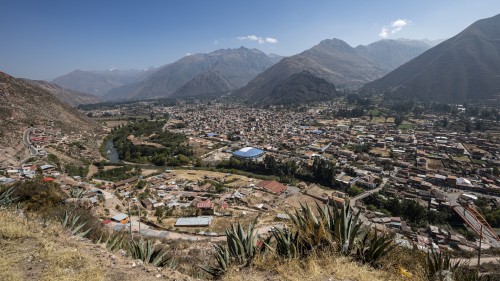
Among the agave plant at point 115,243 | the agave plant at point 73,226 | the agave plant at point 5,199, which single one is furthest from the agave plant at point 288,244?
the agave plant at point 5,199

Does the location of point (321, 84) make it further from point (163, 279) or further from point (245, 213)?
point (163, 279)

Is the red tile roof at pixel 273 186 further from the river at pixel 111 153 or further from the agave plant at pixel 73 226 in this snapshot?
the river at pixel 111 153

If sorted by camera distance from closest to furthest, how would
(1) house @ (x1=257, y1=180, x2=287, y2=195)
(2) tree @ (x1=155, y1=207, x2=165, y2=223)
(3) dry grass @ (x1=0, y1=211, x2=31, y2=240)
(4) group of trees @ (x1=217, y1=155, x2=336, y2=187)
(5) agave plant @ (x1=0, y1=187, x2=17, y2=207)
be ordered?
(3) dry grass @ (x1=0, y1=211, x2=31, y2=240)
(5) agave plant @ (x1=0, y1=187, x2=17, y2=207)
(2) tree @ (x1=155, y1=207, x2=165, y2=223)
(1) house @ (x1=257, y1=180, x2=287, y2=195)
(4) group of trees @ (x1=217, y1=155, x2=336, y2=187)

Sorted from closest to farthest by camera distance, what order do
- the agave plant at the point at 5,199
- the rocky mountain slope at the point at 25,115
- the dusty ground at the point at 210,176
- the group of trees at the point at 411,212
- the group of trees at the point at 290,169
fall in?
1. the agave plant at the point at 5,199
2. the group of trees at the point at 411,212
3. the dusty ground at the point at 210,176
4. the group of trees at the point at 290,169
5. the rocky mountain slope at the point at 25,115

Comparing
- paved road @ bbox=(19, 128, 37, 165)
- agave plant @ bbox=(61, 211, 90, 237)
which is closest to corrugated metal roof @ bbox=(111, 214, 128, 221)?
agave plant @ bbox=(61, 211, 90, 237)

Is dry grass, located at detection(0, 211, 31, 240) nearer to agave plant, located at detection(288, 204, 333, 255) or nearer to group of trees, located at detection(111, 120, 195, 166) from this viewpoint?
agave plant, located at detection(288, 204, 333, 255)

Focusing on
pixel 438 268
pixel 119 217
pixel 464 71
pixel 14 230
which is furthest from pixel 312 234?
pixel 464 71
